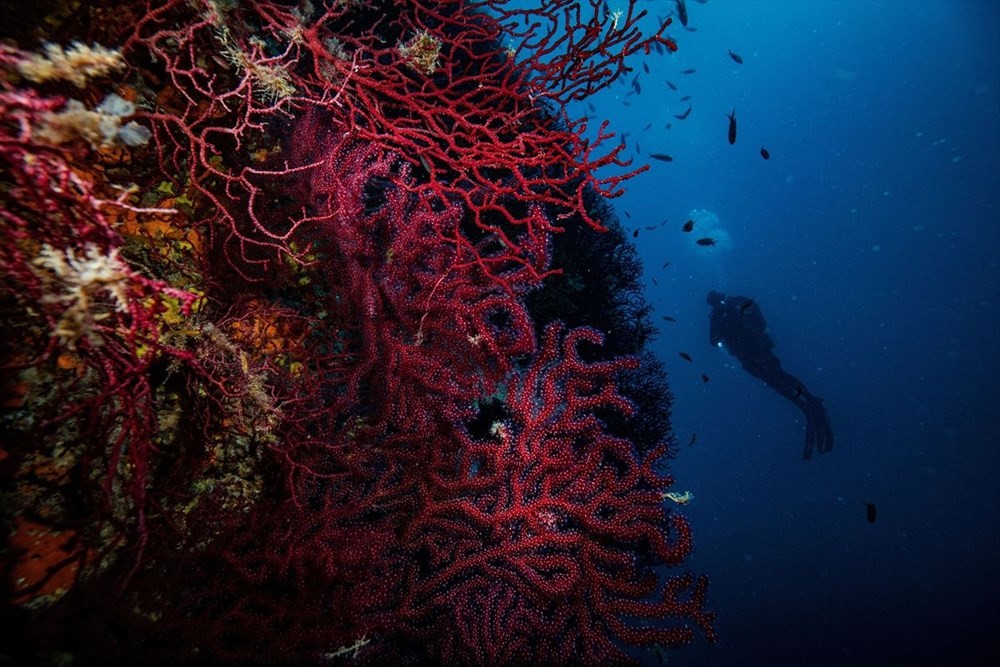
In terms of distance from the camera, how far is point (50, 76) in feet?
5.03

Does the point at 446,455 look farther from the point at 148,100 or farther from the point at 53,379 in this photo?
the point at 148,100

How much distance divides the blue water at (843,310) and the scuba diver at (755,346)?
10.7 metres

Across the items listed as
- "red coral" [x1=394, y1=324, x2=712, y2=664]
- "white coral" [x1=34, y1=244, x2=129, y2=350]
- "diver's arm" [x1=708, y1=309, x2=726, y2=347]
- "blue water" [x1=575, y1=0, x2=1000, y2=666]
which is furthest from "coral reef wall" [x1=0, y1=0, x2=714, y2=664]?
"blue water" [x1=575, y1=0, x2=1000, y2=666]

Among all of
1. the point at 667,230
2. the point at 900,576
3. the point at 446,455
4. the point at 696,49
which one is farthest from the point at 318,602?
the point at 696,49

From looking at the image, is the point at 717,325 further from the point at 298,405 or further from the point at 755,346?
the point at 298,405

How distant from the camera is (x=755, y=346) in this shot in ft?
63.3

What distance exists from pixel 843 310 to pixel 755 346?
64.1 metres

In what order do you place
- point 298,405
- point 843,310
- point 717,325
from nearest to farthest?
Result: point 298,405
point 717,325
point 843,310

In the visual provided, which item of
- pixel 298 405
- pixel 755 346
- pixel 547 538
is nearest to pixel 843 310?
pixel 755 346

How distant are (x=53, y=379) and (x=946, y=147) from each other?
103594 mm

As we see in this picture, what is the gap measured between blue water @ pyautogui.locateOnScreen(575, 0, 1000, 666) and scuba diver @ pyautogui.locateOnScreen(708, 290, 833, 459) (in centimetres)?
1067

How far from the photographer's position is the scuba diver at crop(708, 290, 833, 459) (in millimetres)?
18891

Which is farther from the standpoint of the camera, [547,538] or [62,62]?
[547,538]

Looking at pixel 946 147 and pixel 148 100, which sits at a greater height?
pixel 946 147
